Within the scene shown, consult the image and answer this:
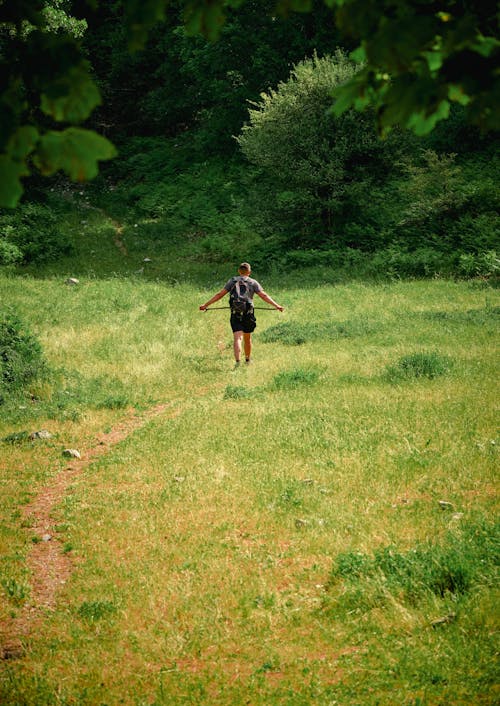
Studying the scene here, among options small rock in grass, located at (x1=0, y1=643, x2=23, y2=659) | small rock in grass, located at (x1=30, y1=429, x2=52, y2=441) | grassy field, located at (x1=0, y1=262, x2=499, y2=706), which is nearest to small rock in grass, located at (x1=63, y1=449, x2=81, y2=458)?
grassy field, located at (x1=0, y1=262, x2=499, y2=706)

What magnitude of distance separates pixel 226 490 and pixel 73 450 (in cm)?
333

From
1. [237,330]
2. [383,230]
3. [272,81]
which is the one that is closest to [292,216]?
[383,230]

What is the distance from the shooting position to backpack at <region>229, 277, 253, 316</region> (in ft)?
45.6

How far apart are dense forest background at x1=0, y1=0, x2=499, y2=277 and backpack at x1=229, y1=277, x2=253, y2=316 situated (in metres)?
10.4

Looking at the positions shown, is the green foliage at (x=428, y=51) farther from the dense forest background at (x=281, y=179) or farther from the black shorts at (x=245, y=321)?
the dense forest background at (x=281, y=179)

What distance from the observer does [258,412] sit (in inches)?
399

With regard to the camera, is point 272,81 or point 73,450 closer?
point 73,450

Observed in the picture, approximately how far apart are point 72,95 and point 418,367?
398 inches

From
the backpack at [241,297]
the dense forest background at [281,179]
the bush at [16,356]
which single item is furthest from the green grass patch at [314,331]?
the dense forest background at [281,179]

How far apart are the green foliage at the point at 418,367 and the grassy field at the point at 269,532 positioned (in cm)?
6

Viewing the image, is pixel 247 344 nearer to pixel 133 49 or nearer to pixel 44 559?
pixel 44 559

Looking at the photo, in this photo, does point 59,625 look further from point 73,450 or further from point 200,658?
point 73,450

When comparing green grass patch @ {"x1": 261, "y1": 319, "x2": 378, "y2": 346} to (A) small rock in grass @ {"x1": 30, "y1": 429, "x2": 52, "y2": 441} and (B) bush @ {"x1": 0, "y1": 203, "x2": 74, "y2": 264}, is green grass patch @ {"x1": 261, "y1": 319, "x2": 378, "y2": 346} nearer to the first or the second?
(A) small rock in grass @ {"x1": 30, "y1": 429, "x2": 52, "y2": 441}

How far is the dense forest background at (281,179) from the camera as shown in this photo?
26875 mm
